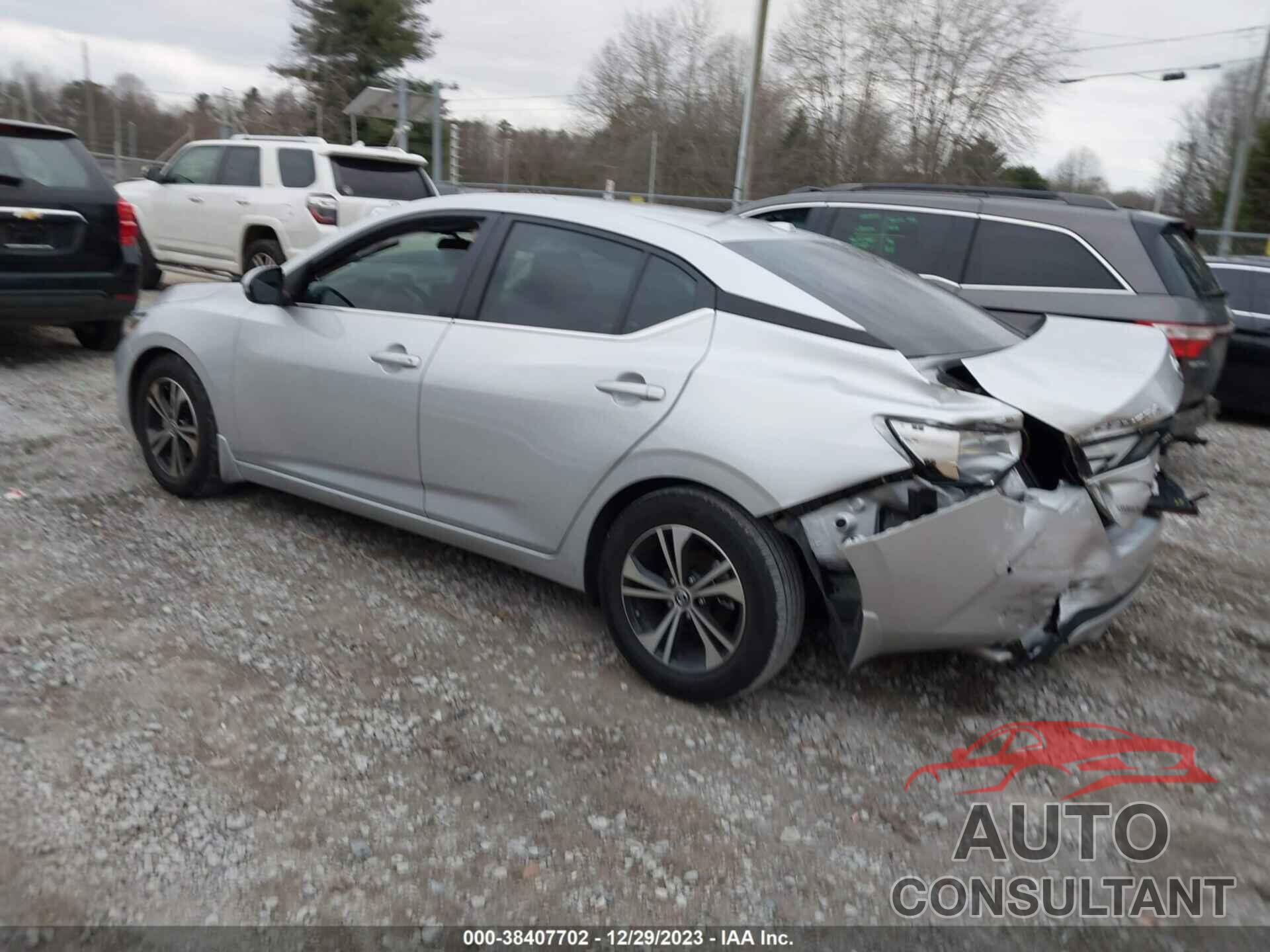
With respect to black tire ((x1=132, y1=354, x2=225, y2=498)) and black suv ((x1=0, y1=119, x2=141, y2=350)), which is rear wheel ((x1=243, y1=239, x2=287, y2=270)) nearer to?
black suv ((x1=0, y1=119, x2=141, y2=350))

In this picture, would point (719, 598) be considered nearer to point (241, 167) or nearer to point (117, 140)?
point (241, 167)

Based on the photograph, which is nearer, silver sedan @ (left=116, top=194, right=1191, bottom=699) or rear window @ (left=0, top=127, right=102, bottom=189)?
silver sedan @ (left=116, top=194, right=1191, bottom=699)

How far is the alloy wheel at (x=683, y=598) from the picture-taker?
321 centimetres

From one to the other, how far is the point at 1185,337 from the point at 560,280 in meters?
4.25

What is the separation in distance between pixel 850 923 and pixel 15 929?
6.30 ft

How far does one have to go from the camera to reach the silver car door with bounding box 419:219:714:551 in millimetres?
3422

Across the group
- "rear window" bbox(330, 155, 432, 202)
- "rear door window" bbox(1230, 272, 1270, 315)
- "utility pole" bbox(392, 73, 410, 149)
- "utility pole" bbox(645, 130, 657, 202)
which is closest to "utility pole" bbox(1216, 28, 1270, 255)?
"utility pole" bbox(645, 130, 657, 202)

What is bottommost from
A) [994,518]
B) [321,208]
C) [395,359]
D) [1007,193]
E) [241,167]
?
[994,518]

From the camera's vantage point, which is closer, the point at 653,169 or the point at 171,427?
the point at 171,427

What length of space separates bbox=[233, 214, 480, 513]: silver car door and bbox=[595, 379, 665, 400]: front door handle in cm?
86

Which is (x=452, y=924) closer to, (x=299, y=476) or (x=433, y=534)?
(x=433, y=534)

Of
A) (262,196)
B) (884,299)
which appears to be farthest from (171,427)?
(262,196)

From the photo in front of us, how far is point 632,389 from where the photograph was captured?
11.1 ft

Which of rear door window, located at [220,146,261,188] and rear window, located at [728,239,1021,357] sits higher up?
rear door window, located at [220,146,261,188]
